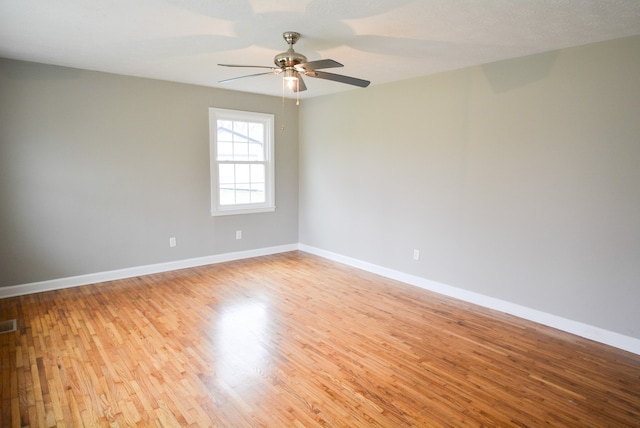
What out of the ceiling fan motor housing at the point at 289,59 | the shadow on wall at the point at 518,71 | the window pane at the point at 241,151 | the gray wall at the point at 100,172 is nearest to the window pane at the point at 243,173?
the window pane at the point at 241,151

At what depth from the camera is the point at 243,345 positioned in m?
2.94

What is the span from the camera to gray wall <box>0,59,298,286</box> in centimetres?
384

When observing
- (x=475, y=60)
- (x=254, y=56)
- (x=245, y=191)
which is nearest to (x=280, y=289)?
(x=245, y=191)

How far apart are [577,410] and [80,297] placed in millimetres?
4526

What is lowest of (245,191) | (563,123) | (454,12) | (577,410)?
(577,410)

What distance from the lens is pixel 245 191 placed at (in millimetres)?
5590

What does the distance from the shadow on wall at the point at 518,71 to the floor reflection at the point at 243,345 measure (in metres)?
3.23

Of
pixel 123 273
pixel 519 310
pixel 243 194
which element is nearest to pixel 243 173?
pixel 243 194

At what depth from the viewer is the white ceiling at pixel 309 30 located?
7.70 feet

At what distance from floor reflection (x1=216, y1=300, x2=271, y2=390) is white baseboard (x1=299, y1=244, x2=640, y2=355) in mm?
1814

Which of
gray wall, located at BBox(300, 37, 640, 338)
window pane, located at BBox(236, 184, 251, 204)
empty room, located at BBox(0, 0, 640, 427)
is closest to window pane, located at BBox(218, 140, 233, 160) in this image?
empty room, located at BBox(0, 0, 640, 427)

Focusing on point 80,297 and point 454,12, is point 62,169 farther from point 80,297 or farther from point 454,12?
point 454,12

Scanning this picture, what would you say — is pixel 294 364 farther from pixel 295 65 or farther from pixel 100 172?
pixel 100 172

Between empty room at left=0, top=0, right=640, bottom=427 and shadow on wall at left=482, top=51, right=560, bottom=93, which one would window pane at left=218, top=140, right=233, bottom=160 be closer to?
empty room at left=0, top=0, right=640, bottom=427
